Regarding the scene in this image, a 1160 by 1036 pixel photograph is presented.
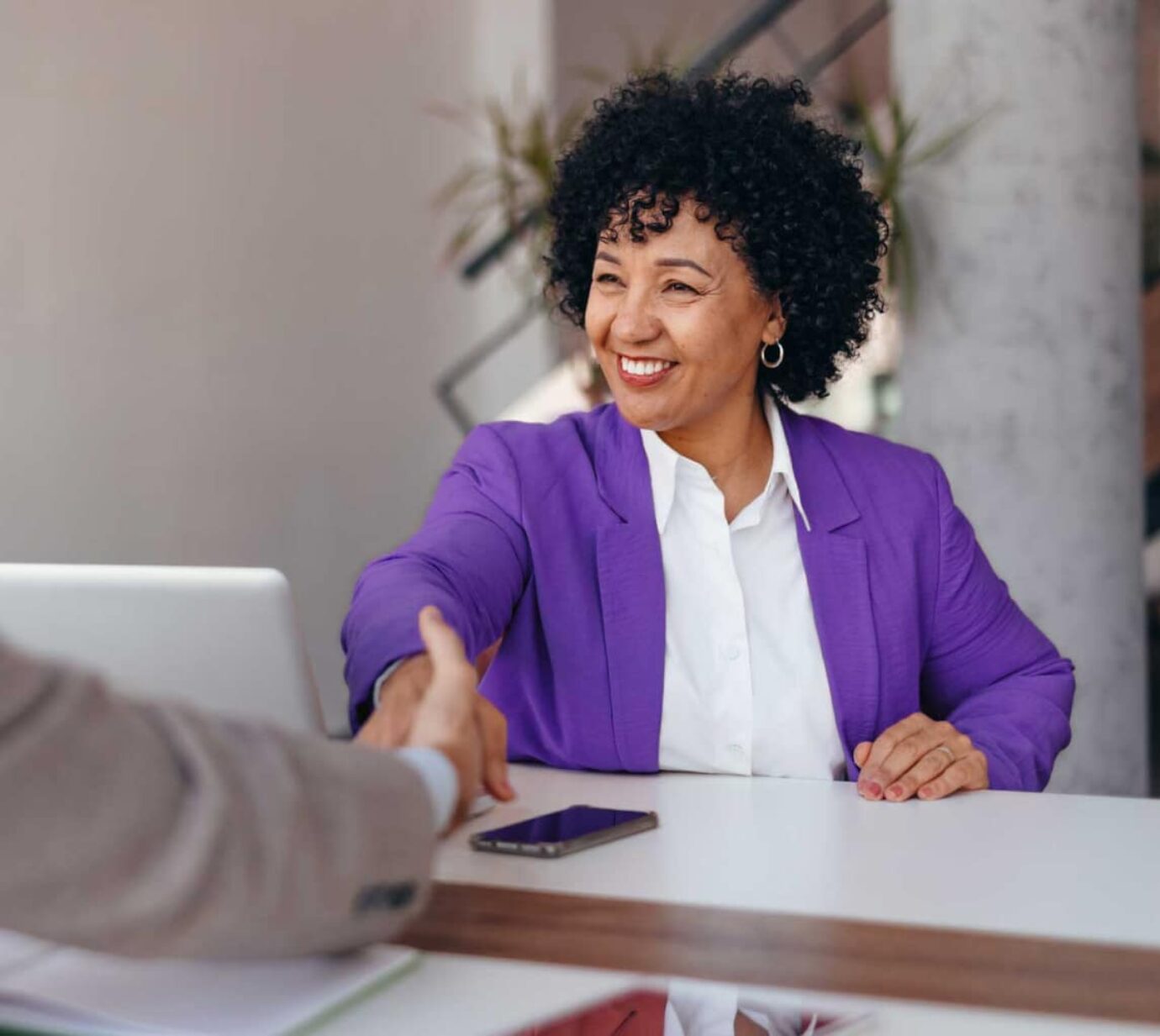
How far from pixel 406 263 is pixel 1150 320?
2604mm

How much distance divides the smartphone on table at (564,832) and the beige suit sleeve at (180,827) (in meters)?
0.47

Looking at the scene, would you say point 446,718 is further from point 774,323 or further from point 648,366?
point 774,323

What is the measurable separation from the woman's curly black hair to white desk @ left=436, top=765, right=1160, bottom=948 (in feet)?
2.69

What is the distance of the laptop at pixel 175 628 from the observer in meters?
1.40

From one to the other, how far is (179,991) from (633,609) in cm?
103

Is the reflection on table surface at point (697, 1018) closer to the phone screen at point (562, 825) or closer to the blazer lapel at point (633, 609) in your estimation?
the phone screen at point (562, 825)

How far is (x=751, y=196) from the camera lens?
2.16 metres

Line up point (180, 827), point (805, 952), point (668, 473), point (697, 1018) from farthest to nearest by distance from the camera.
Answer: point (668, 473) < point (805, 952) < point (697, 1018) < point (180, 827)

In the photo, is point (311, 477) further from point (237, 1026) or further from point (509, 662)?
point (237, 1026)

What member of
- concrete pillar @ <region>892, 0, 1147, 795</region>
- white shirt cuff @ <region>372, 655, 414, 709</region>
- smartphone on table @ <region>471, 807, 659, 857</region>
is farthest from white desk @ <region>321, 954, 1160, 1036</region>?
concrete pillar @ <region>892, 0, 1147, 795</region>

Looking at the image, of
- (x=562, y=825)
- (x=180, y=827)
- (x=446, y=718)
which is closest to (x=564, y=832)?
(x=562, y=825)

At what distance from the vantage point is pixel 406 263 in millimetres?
5512

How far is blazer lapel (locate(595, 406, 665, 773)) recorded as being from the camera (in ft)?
6.34

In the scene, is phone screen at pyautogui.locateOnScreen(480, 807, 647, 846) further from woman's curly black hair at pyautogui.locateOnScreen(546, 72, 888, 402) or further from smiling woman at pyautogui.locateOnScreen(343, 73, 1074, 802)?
woman's curly black hair at pyautogui.locateOnScreen(546, 72, 888, 402)
